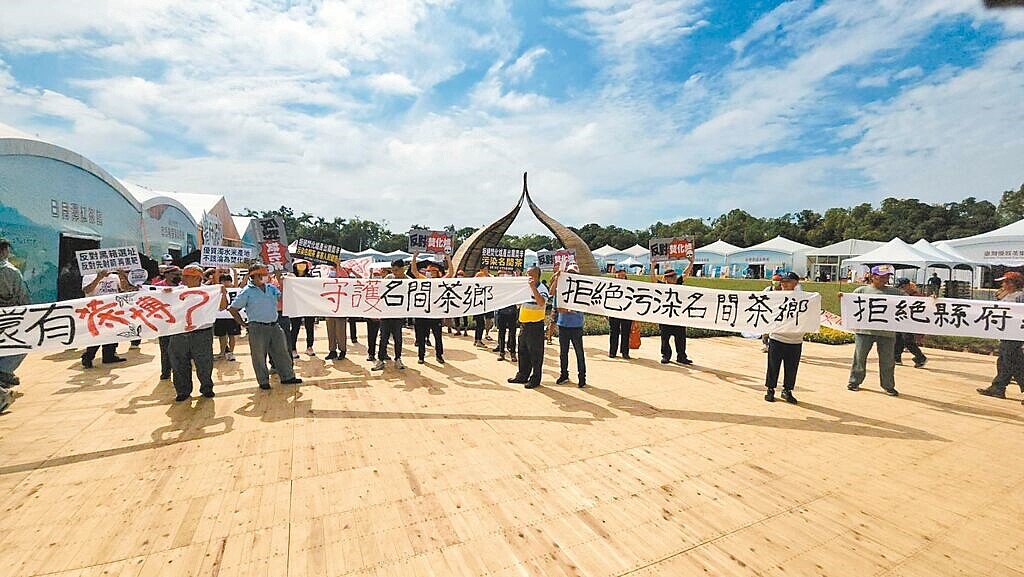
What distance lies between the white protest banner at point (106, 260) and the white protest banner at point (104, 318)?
196cm

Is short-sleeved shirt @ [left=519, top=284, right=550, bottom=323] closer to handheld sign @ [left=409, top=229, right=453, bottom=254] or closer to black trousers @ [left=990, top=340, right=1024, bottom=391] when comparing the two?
black trousers @ [left=990, top=340, right=1024, bottom=391]

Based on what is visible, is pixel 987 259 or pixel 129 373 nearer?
pixel 129 373

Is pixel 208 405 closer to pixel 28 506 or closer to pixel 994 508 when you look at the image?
pixel 28 506

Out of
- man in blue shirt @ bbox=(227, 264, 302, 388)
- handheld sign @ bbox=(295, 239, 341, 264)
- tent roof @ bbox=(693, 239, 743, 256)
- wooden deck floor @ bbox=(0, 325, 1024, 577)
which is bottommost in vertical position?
wooden deck floor @ bbox=(0, 325, 1024, 577)

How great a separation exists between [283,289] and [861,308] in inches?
337

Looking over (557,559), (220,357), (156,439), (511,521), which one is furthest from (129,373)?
(557,559)

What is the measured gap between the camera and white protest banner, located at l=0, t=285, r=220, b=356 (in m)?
4.60

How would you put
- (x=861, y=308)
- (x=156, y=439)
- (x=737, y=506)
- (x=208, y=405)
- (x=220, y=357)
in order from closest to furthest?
1. (x=737, y=506)
2. (x=156, y=439)
3. (x=208, y=405)
4. (x=861, y=308)
5. (x=220, y=357)

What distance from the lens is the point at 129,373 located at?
22.6ft

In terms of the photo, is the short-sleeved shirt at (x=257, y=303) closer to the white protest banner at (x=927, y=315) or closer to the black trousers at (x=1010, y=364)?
the white protest banner at (x=927, y=315)

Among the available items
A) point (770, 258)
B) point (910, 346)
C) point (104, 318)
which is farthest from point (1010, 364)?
point (770, 258)

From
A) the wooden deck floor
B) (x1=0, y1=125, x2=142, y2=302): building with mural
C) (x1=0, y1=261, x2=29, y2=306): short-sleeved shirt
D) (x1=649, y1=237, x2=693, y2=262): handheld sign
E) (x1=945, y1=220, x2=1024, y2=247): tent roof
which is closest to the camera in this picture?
the wooden deck floor

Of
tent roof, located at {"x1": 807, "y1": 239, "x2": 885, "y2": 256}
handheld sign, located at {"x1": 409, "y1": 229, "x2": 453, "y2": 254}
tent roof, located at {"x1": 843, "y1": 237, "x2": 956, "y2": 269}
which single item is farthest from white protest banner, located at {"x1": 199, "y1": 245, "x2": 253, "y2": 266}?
tent roof, located at {"x1": 807, "y1": 239, "x2": 885, "y2": 256}

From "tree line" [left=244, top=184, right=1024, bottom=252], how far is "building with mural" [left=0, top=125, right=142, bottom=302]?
34.2 m
